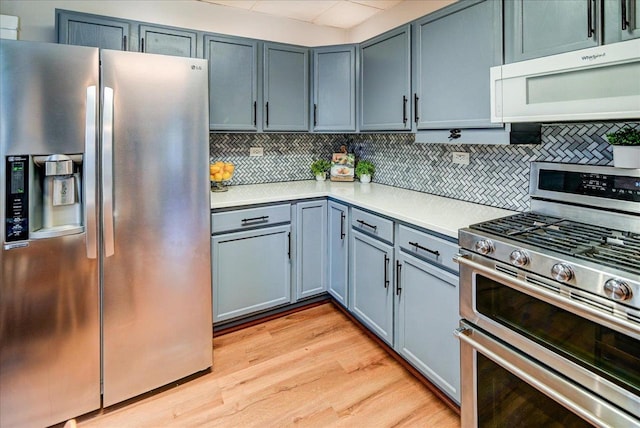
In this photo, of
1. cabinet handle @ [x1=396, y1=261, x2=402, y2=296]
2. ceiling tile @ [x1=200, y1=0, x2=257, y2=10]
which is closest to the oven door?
cabinet handle @ [x1=396, y1=261, x2=402, y2=296]

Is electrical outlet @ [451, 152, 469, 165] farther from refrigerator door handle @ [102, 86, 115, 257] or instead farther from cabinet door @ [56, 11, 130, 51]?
cabinet door @ [56, 11, 130, 51]

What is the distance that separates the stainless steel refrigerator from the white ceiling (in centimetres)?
130

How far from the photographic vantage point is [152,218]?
1.80 m

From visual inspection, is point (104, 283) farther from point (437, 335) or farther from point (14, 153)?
point (437, 335)

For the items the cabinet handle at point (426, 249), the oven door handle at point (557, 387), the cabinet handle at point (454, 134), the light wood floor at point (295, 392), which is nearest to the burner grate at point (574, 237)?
the cabinet handle at point (426, 249)

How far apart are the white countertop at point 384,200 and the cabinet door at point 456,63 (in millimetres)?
477

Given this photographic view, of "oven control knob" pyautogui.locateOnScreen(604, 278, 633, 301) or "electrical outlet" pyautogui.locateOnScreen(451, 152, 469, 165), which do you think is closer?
"oven control knob" pyautogui.locateOnScreen(604, 278, 633, 301)

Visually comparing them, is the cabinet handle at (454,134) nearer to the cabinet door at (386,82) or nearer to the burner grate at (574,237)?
the cabinet door at (386,82)

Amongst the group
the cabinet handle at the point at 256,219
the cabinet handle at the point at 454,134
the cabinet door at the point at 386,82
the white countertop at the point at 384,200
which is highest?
the cabinet door at the point at 386,82

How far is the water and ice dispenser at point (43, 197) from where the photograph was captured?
148 cm

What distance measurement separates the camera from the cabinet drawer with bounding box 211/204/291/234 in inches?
91.0

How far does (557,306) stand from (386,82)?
1.83 meters

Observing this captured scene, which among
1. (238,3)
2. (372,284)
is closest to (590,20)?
(372,284)

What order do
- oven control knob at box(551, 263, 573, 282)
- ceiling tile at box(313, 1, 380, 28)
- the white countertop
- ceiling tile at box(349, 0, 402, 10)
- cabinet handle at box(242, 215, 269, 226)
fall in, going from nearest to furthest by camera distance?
oven control knob at box(551, 263, 573, 282) → the white countertop → cabinet handle at box(242, 215, 269, 226) → ceiling tile at box(349, 0, 402, 10) → ceiling tile at box(313, 1, 380, 28)
